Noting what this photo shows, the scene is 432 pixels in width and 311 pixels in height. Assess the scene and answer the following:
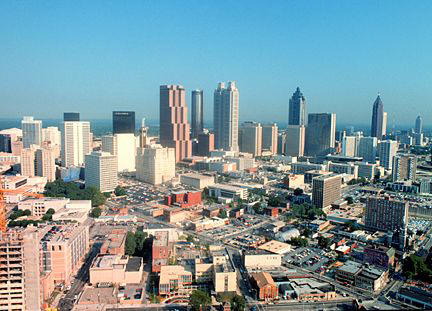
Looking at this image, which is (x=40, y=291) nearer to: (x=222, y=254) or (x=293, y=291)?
(x=222, y=254)

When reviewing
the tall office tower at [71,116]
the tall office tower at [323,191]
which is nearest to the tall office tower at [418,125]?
the tall office tower at [323,191]

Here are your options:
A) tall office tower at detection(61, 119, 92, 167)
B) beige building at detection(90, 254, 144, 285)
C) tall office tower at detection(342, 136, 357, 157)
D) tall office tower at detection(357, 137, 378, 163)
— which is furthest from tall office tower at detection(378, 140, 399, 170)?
beige building at detection(90, 254, 144, 285)

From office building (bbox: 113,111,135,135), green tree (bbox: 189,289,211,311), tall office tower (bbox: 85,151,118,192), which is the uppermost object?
office building (bbox: 113,111,135,135)

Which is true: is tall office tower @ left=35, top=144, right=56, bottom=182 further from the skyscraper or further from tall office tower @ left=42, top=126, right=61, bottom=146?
the skyscraper

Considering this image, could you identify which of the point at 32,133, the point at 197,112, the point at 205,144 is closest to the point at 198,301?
the point at 32,133

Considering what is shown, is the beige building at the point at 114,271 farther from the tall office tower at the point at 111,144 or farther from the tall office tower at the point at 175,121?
the tall office tower at the point at 175,121

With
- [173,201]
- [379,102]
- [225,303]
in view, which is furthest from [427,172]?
[225,303]
